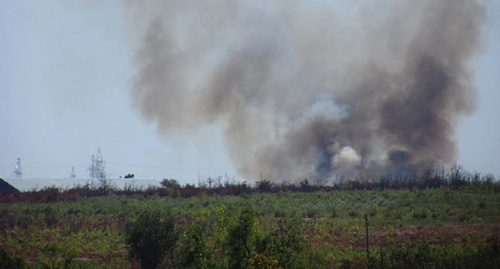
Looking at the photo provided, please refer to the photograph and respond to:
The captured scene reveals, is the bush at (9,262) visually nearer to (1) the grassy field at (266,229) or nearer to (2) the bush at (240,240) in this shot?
(1) the grassy field at (266,229)

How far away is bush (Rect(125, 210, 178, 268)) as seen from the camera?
Result: 22.1m

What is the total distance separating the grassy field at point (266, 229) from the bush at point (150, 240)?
0.16 ft

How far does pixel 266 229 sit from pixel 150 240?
754 centimetres

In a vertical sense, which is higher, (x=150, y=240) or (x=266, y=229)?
(x=266, y=229)

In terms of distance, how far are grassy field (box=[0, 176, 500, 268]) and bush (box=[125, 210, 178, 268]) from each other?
0.16ft

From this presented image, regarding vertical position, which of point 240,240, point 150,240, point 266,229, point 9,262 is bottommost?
point 9,262

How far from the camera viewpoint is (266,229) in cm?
2755

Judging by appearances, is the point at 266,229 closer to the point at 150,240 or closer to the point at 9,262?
the point at 150,240

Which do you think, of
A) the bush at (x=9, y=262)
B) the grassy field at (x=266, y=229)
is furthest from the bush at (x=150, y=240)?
the bush at (x=9, y=262)

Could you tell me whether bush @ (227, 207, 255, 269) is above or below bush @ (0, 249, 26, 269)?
above

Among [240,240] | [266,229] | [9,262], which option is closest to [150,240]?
[9,262]

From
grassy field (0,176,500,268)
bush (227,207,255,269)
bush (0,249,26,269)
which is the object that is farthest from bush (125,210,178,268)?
bush (227,207,255,269)

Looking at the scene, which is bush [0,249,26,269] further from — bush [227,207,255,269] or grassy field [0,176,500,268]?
bush [227,207,255,269]

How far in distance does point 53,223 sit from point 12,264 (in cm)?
2005
